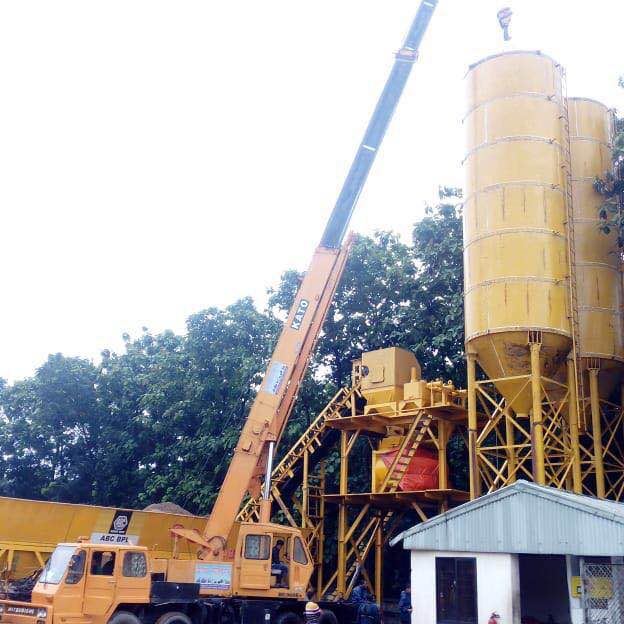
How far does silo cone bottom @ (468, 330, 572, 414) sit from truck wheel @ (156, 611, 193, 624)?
10516mm

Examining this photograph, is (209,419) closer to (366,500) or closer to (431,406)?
(366,500)

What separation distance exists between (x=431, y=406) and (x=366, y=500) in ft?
13.2

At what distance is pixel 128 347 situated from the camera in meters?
43.9

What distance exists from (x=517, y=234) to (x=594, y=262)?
407cm

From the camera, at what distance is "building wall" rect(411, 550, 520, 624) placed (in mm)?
14344

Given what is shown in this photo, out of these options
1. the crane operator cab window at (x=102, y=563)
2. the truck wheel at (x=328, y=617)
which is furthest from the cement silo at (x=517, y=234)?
the crane operator cab window at (x=102, y=563)

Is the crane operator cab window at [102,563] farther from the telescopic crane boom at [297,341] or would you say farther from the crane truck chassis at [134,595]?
the telescopic crane boom at [297,341]

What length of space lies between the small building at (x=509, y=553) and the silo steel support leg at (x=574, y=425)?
16.7 feet

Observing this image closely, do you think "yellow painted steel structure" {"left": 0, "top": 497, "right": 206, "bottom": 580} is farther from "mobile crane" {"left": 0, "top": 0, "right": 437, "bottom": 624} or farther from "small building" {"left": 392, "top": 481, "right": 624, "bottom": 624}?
"small building" {"left": 392, "top": 481, "right": 624, "bottom": 624}

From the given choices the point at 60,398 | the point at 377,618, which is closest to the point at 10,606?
the point at 377,618

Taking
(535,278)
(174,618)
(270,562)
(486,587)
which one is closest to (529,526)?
(486,587)

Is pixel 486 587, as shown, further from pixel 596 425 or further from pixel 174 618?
pixel 596 425

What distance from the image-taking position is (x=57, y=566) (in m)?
15.2

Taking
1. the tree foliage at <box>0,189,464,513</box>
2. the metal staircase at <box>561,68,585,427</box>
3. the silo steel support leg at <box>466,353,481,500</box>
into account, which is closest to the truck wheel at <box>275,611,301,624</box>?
the silo steel support leg at <box>466,353,481,500</box>
